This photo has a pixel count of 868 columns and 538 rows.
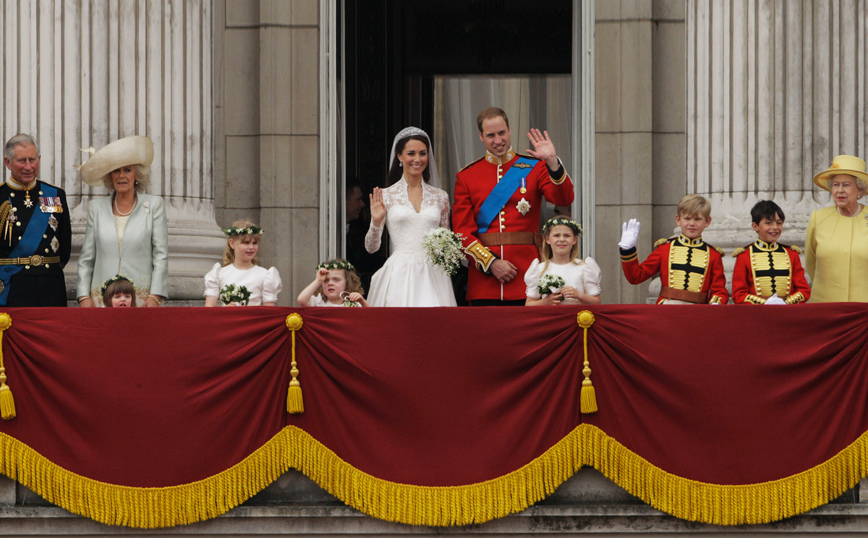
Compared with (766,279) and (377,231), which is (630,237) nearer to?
(766,279)

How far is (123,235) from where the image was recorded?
7.54 m

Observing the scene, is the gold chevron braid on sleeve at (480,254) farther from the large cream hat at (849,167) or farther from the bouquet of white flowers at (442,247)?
the large cream hat at (849,167)

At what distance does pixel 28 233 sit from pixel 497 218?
9.72ft

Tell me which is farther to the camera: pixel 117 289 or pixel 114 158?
pixel 114 158

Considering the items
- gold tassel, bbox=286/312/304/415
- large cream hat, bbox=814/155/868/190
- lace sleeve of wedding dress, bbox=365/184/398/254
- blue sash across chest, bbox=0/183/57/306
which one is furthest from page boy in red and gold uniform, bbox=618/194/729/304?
blue sash across chest, bbox=0/183/57/306

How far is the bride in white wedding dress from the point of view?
7559mm

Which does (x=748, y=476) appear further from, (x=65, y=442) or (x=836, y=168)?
(x=65, y=442)

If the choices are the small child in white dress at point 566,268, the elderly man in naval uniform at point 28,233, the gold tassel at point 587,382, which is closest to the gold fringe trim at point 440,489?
the gold tassel at point 587,382

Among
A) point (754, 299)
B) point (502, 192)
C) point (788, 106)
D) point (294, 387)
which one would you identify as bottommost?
point (294, 387)

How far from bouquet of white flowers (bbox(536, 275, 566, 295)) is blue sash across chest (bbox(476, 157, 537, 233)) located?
2.82 feet

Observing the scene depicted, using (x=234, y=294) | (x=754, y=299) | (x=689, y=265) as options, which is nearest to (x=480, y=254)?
(x=689, y=265)

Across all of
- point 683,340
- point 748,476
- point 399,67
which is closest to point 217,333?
point 683,340

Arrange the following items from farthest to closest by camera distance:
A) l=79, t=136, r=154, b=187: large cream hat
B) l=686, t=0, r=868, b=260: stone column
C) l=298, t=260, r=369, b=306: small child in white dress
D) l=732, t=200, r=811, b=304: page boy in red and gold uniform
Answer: l=686, t=0, r=868, b=260: stone column → l=79, t=136, r=154, b=187: large cream hat → l=298, t=260, r=369, b=306: small child in white dress → l=732, t=200, r=811, b=304: page boy in red and gold uniform

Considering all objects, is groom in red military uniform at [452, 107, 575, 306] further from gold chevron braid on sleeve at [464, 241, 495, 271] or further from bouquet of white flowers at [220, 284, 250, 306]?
bouquet of white flowers at [220, 284, 250, 306]
